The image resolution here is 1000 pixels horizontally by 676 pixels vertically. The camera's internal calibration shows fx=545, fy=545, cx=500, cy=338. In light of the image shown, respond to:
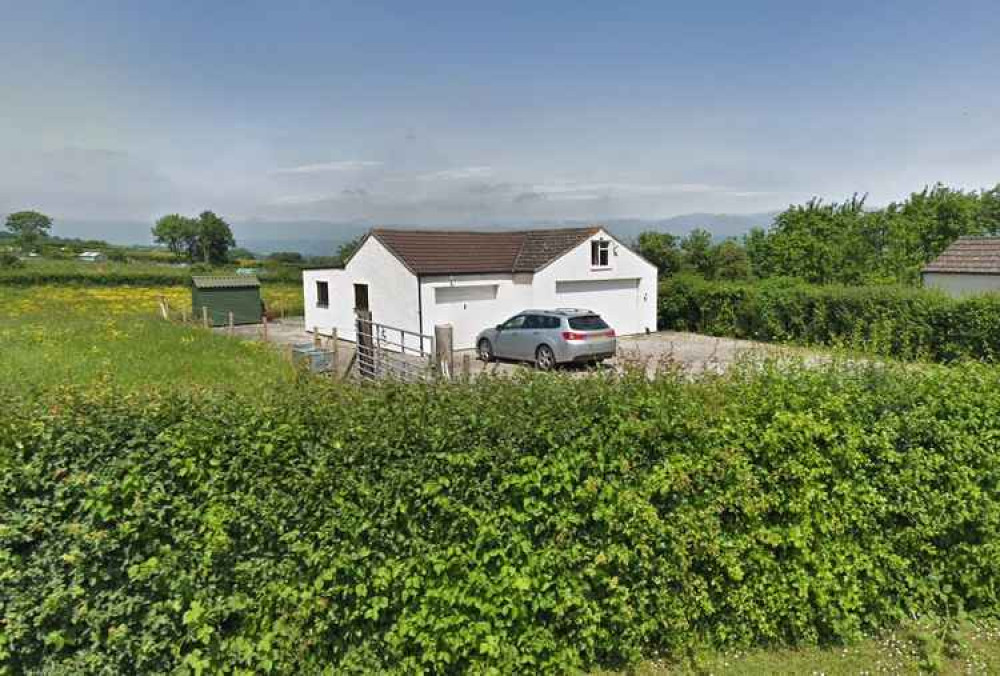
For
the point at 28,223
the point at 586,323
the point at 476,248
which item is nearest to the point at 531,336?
the point at 586,323

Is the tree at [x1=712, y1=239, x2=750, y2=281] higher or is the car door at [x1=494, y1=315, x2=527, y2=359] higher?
the tree at [x1=712, y1=239, x2=750, y2=281]

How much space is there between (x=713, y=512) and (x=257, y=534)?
2.85 m

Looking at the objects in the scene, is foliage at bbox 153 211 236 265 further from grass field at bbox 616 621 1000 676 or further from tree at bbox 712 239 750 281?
grass field at bbox 616 621 1000 676

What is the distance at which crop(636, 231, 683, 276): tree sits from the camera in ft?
137

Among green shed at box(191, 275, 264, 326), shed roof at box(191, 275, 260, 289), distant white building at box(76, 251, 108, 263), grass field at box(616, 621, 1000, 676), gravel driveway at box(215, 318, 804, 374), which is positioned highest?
distant white building at box(76, 251, 108, 263)

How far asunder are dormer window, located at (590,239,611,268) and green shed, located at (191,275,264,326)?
16.8m

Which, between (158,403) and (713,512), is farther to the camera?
(713,512)

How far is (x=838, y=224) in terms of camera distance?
3055 cm

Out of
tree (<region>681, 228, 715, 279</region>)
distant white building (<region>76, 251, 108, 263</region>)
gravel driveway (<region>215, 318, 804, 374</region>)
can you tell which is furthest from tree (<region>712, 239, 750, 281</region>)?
distant white building (<region>76, 251, 108, 263</region>)

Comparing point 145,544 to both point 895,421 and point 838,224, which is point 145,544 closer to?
point 895,421

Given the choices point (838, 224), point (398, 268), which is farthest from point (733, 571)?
point (838, 224)

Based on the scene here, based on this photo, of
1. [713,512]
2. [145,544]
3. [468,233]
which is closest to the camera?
[145,544]

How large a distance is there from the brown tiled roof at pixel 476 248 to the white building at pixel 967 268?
14.2 m

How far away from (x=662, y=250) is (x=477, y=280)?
2712cm
